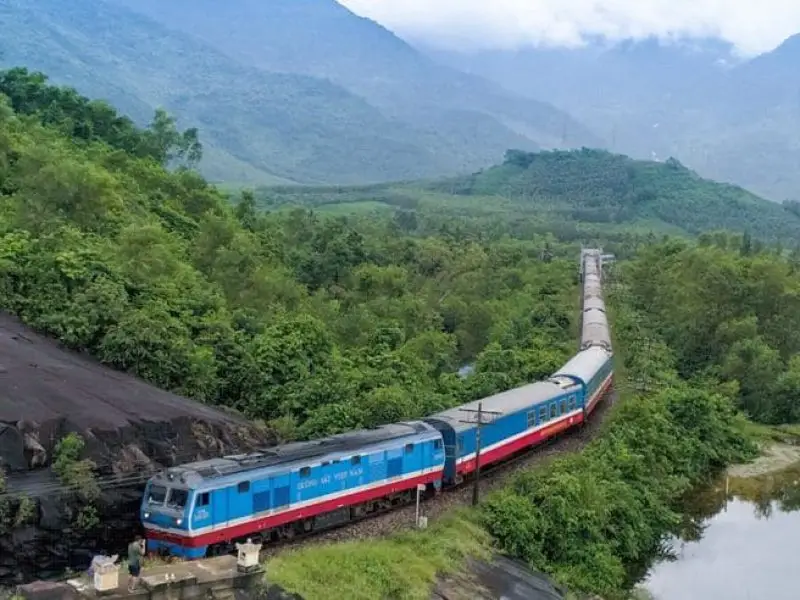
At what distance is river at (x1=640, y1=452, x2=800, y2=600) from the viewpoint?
108 ft

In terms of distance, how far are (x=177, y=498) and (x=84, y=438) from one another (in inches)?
140

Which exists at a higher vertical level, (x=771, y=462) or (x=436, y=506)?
(x=436, y=506)

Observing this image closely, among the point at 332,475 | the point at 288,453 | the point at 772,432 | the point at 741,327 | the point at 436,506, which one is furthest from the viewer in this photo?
the point at 741,327

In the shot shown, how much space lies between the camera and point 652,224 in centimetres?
16850

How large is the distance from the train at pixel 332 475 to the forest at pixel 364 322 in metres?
1.93

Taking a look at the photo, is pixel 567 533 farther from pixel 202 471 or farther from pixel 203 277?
pixel 203 277

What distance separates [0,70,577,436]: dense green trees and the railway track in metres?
4.00

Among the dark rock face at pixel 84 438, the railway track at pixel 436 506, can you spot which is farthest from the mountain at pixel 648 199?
the dark rock face at pixel 84 438

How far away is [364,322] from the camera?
50.9m

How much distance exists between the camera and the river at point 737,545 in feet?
108

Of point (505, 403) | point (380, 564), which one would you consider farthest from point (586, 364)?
point (380, 564)

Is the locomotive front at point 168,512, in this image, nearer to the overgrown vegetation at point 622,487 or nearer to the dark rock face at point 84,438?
the dark rock face at point 84,438

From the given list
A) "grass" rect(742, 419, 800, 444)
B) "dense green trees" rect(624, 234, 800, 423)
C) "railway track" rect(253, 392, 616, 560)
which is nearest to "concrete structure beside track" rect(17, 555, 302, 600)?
"railway track" rect(253, 392, 616, 560)

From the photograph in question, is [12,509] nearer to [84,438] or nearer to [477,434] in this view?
[84,438]
